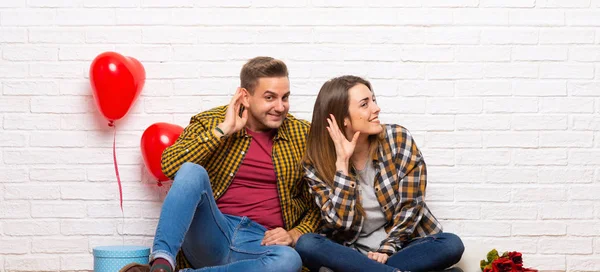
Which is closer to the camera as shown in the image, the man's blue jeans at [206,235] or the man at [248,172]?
the man's blue jeans at [206,235]

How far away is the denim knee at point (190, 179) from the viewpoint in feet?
8.61

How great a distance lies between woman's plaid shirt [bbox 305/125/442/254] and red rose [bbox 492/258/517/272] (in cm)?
26

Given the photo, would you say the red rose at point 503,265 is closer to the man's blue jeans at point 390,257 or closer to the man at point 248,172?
the man's blue jeans at point 390,257

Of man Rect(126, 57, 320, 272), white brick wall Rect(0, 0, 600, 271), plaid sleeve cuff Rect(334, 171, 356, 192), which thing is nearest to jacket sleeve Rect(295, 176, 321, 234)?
man Rect(126, 57, 320, 272)

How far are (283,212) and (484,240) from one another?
90cm

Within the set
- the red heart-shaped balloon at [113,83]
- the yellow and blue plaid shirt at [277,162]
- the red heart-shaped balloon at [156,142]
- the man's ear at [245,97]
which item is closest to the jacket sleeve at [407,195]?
the yellow and blue plaid shirt at [277,162]

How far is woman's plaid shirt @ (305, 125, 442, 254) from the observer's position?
283 cm

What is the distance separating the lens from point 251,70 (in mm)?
2990

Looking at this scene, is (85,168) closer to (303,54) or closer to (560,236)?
(303,54)

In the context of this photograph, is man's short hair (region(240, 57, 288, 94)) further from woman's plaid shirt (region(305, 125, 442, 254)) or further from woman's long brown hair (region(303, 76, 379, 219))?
woman's plaid shirt (region(305, 125, 442, 254))

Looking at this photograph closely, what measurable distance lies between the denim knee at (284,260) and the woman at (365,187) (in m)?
0.11

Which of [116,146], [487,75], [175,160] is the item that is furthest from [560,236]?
[116,146]

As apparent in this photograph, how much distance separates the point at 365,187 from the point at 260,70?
58 centimetres

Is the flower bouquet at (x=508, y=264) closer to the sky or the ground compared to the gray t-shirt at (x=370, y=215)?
closer to the ground
